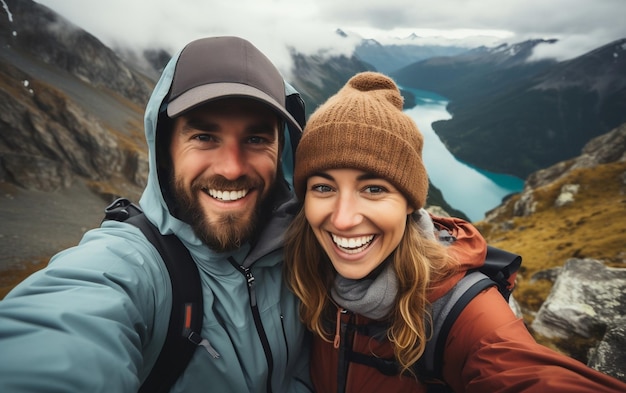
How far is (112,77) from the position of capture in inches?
4616

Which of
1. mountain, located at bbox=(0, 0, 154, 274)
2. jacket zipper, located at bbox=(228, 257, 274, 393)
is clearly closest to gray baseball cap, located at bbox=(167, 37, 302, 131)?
jacket zipper, located at bbox=(228, 257, 274, 393)

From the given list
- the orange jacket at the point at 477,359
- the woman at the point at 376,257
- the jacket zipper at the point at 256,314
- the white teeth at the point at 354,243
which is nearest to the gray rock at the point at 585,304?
the orange jacket at the point at 477,359

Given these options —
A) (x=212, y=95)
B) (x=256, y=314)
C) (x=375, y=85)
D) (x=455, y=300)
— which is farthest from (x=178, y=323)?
(x=375, y=85)

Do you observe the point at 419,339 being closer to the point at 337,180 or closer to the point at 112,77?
the point at 337,180

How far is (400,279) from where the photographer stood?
129 inches

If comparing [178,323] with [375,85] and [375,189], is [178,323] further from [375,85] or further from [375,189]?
[375,85]

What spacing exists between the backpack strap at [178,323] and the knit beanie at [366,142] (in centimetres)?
156

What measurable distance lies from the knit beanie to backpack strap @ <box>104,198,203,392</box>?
1.56 metres

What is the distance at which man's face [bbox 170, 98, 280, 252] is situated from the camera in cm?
317

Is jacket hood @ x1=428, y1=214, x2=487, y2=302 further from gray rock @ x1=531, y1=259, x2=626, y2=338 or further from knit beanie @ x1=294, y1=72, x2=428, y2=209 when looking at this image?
gray rock @ x1=531, y1=259, x2=626, y2=338

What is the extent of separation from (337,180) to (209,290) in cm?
170

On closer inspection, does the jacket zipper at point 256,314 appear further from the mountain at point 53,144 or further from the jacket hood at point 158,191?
the mountain at point 53,144

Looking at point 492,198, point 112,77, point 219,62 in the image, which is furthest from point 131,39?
point 219,62

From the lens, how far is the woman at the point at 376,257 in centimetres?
304
